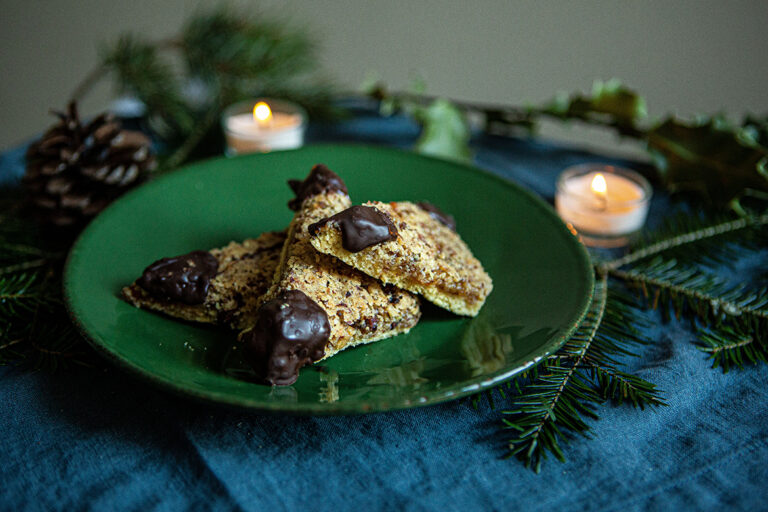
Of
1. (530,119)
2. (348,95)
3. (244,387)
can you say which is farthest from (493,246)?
(348,95)

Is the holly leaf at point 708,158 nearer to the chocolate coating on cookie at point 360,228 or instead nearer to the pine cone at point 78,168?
the chocolate coating on cookie at point 360,228

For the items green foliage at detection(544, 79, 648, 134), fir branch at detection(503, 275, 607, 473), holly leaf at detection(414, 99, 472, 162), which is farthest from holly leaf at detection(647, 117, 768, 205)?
fir branch at detection(503, 275, 607, 473)

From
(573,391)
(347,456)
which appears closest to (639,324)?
(573,391)

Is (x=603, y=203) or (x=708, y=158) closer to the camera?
(x=603, y=203)

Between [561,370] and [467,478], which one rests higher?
[561,370]

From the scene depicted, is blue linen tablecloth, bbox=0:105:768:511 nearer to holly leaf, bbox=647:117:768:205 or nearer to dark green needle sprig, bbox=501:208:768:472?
dark green needle sprig, bbox=501:208:768:472

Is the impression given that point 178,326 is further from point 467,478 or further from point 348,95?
point 348,95

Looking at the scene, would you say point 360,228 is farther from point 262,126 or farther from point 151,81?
point 151,81
